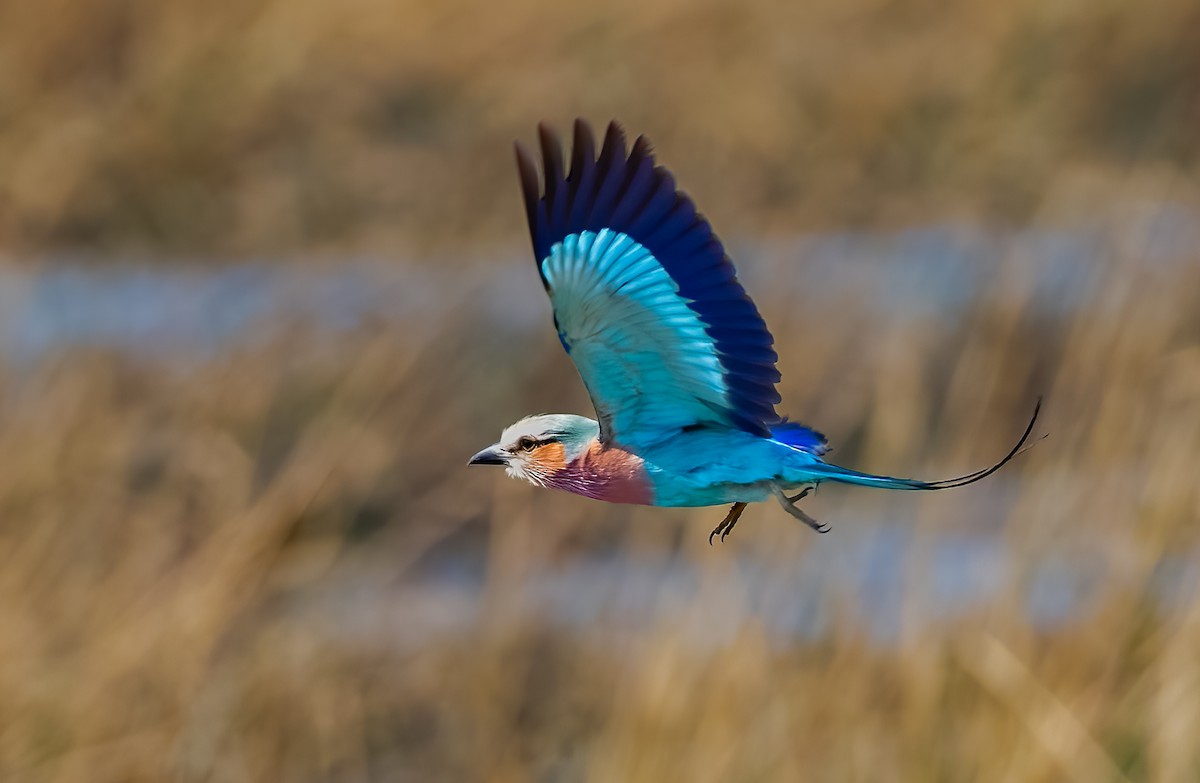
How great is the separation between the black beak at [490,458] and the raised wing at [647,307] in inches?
3.3

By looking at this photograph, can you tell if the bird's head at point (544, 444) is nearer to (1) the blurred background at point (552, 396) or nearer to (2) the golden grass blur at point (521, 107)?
(1) the blurred background at point (552, 396)

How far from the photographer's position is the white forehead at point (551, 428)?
106 centimetres

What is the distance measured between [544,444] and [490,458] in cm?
7

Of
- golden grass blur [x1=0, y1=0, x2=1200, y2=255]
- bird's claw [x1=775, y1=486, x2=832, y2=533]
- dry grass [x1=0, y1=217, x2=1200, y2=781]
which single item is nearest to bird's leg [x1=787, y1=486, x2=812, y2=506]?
bird's claw [x1=775, y1=486, x2=832, y2=533]

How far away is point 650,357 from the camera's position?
107cm

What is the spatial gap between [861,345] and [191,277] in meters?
3.04

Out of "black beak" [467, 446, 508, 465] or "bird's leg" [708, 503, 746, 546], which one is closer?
"bird's leg" [708, 503, 746, 546]

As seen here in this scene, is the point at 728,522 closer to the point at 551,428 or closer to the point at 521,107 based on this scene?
the point at 551,428

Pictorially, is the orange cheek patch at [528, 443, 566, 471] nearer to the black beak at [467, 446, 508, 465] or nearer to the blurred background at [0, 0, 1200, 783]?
the black beak at [467, 446, 508, 465]

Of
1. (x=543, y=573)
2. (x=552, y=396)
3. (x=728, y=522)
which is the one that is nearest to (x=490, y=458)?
(x=728, y=522)

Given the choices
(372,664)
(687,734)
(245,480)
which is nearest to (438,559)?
(372,664)

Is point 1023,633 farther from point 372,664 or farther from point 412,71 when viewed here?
point 412,71

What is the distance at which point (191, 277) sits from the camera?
293 inches

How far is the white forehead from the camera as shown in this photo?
1.06 metres
